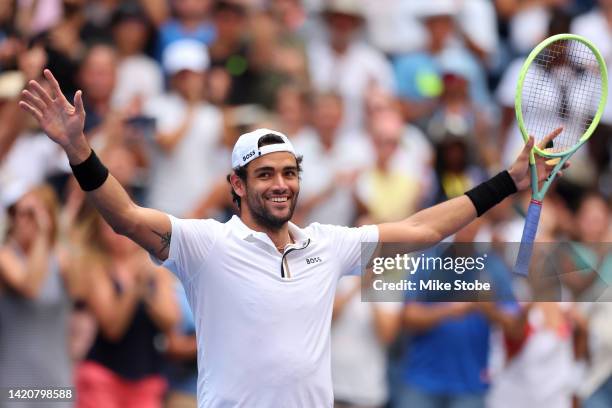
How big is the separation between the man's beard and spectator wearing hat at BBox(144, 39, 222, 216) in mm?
4029

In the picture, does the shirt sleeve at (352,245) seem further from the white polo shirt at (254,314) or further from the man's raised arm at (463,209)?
the white polo shirt at (254,314)

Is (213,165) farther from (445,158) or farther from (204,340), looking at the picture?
(204,340)

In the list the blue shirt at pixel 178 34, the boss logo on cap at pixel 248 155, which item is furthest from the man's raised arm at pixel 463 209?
the blue shirt at pixel 178 34

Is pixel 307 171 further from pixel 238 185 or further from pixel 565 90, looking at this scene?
pixel 238 185

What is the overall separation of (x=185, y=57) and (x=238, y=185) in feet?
15.8

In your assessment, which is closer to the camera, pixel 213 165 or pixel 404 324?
pixel 404 324

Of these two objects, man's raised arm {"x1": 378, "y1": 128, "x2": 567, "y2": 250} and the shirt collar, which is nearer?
the shirt collar

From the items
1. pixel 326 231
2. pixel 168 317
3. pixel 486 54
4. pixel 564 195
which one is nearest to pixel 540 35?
pixel 486 54

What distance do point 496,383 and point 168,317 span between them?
252 centimetres

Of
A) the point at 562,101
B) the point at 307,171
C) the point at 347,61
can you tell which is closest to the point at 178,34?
the point at 347,61

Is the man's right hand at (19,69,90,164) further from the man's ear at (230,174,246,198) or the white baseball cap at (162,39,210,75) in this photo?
the white baseball cap at (162,39,210,75)

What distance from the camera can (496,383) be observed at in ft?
32.5

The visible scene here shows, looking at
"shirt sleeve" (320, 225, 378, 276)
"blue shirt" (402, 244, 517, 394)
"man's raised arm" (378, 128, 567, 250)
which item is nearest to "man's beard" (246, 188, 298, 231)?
"shirt sleeve" (320, 225, 378, 276)

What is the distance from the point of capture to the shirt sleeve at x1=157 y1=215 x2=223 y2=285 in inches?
245
